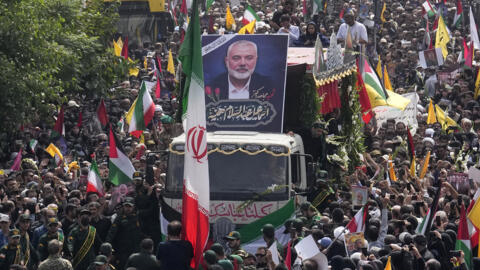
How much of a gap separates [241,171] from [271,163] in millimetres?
438

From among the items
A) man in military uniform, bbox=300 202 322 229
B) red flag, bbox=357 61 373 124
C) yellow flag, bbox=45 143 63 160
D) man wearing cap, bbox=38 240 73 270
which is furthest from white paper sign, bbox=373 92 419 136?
man wearing cap, bbox=38 240 73 270

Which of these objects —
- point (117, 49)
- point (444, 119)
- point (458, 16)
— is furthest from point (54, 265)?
point (458, 16)

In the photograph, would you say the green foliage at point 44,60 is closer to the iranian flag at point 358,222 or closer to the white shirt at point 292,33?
the white shirt at point 292,33

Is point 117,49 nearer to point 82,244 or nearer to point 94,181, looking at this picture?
point 94,181

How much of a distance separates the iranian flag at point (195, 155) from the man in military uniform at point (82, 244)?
115 inches

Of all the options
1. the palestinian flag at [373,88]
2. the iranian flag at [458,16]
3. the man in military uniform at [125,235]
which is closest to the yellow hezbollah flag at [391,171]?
the palestinian flag at [373,88]

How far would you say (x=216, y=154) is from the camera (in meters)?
19.9

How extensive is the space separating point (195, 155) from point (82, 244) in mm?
3149

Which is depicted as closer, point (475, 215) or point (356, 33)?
point (475, 215)

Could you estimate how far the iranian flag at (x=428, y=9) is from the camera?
39344mm

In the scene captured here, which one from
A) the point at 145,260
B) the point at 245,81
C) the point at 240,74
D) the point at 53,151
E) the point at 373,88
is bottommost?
the point at 145,260

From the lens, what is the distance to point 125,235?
63.7 feet

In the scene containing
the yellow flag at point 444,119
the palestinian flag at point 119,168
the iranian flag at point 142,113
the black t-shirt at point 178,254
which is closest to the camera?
the black t-shirt at point 178,254

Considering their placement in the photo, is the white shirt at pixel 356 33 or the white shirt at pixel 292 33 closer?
the white shirt at pixel 292 33
